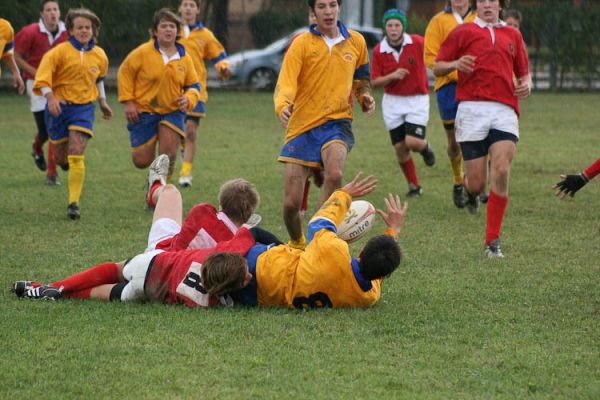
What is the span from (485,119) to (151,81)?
3.72 metres

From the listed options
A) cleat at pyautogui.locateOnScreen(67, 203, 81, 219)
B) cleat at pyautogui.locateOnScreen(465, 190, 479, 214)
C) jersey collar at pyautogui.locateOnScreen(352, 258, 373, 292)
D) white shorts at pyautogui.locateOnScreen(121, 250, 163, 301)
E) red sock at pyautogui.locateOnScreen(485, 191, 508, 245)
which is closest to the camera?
jersey collar at pyautogui.locateOnScreen(352, 258, 373, 292)

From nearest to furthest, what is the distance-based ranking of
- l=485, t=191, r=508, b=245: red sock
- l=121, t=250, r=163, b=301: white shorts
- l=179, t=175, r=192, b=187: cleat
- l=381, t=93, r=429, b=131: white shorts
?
l=121, t=250, r=163, b=301: white shorts → l=485, t=191, r=508, b=245: red sock → l=381, t=93, r=429, b=131: white shorts → l=179, t=175, r=192, b=187: cleat

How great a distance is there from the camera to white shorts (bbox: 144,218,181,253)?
23.0 ft

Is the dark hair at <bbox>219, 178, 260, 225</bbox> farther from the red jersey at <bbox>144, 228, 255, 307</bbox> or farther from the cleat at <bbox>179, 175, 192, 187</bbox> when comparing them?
the cleat at <bbox>179, 175, 192, 187</bbox>

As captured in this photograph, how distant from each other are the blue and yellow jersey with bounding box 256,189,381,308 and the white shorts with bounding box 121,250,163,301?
71 centimetres

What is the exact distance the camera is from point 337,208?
6336mm

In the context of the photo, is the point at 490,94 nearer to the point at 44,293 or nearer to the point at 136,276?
the point at 136,276

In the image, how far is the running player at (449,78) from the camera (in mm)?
10867

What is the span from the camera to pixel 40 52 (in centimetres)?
1402

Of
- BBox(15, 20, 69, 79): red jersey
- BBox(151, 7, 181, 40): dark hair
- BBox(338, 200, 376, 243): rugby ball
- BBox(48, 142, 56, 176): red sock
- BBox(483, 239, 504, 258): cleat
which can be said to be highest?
BBox(151, 7, 181, 40): dark hair

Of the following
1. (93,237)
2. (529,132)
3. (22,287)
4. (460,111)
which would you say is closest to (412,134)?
(460,111)

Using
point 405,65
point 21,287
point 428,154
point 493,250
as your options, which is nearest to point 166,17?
point 405,65

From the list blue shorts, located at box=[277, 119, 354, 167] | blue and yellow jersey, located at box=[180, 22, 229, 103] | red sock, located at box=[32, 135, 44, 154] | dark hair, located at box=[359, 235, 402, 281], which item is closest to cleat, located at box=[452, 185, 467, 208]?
blue shorts, located at box=[277, 119, 354, 167]

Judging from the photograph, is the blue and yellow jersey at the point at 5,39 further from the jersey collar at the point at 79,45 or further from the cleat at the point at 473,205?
the cleat at the point at 473,205
